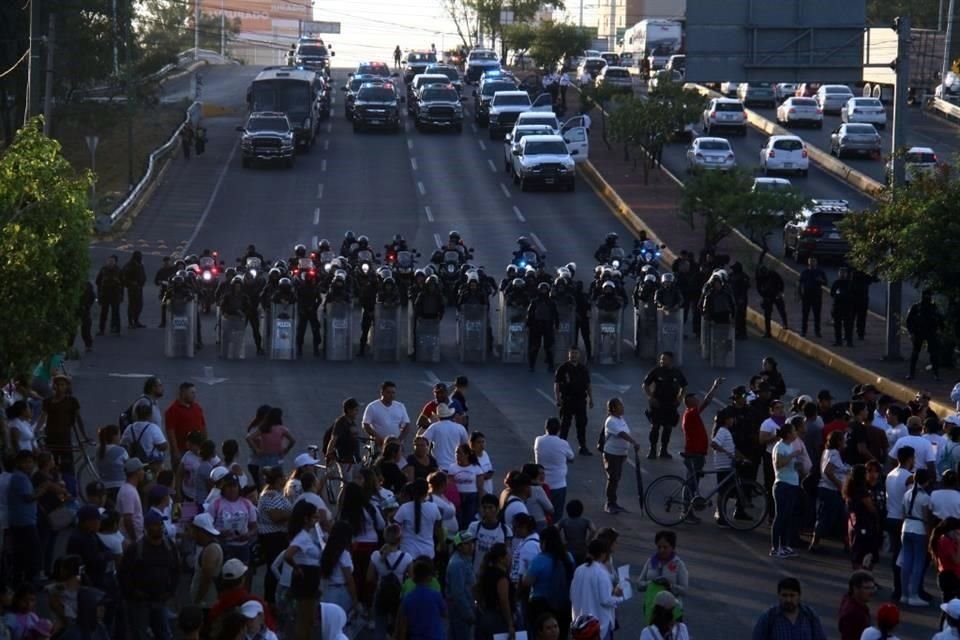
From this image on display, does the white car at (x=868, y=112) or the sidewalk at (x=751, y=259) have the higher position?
the white car at (x=868, y=112)

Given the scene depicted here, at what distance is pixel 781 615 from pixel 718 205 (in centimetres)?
2936

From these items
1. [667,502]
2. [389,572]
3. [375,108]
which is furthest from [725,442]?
[375,108]

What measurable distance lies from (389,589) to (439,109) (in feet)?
182

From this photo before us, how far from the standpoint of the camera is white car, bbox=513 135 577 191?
54625 mm

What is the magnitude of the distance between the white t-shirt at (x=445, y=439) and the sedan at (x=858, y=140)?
4616cm

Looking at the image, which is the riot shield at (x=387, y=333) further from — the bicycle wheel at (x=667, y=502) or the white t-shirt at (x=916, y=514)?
the white t-shirt at (x=916, y=514)

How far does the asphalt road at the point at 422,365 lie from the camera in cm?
1736

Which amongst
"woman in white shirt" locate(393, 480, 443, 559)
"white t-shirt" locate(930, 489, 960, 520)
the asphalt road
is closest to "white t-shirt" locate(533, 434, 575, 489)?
the asphalt road

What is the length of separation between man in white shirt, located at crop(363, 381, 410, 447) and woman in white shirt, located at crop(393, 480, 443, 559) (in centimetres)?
446

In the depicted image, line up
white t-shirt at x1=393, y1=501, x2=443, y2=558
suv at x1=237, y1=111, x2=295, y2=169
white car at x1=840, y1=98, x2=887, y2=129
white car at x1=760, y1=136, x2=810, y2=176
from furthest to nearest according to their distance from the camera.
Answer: white car at x1=840, y1=98, x2=887, y2=129, suv at x1=237, y1=111, x2=295, y2=169, white car at x1=760, y1=136, x2=810, y2=176, white t-shirt at x1=393, y1=501, x2=443, y2=558

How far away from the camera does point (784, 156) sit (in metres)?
57.0

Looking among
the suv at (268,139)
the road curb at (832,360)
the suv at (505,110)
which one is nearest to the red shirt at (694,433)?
the road curb at (832,360)

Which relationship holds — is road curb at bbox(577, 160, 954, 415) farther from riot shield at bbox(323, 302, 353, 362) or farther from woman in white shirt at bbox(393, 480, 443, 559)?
woman in white shirt at bbox(393, 480, 443, 559)

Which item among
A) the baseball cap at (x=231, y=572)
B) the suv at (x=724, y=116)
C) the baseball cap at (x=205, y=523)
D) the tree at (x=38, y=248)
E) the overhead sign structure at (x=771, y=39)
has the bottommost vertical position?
the baseball cap at (x=205, y=523)
